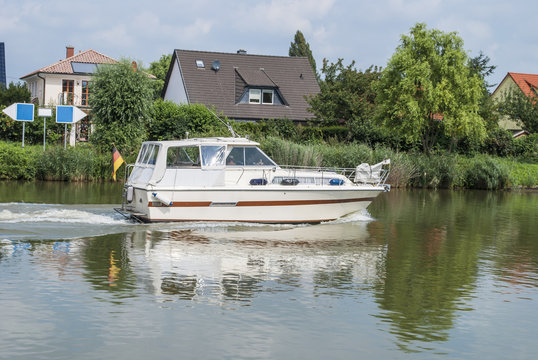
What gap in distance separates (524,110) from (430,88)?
15824 millimetres

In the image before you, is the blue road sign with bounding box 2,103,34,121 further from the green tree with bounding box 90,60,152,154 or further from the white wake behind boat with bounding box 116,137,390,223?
the white wake behind boat with bounding box 116,137,390,223

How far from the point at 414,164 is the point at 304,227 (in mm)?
20955

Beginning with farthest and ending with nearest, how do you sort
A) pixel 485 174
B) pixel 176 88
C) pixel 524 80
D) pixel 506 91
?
pixel 506 91 < pixel 524 80 < pixel 176 88 < pixel 485 174

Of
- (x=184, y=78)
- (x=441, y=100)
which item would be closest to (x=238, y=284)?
(x=441, y=100)

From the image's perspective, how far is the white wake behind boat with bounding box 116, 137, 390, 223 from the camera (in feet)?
59.4

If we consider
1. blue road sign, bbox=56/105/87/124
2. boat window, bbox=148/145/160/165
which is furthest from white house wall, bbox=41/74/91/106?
boat window, bbox=148/145/160/165

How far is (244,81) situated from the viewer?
175ft

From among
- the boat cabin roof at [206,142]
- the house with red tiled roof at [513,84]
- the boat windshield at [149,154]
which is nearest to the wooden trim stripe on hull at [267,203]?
the boat windshield at [149,154]

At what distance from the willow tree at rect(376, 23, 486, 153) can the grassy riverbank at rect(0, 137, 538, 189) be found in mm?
1961

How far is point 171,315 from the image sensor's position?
366 inches

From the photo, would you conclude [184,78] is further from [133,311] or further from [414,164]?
[133,311]

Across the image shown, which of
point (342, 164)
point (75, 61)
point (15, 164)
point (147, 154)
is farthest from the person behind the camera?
point (75, 61)

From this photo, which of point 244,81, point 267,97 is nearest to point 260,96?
point 267,97

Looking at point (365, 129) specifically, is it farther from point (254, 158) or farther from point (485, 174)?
point (254, 158)
